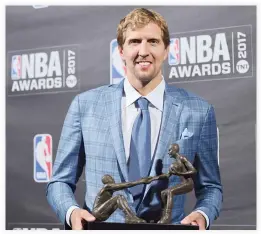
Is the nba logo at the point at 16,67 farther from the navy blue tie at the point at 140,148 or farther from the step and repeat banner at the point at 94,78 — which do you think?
the navy blue tie at the point at 140,148

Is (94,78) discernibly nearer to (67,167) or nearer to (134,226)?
(67,167)

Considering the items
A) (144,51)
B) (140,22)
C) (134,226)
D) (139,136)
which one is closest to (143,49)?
(144,51)

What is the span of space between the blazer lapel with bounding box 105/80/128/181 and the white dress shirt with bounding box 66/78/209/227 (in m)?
0.03

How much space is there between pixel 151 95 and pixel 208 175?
1.89 ft

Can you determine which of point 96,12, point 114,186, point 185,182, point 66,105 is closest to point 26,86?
point 66,105

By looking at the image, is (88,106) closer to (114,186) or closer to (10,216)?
(114,186)

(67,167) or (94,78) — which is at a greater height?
(94,78)

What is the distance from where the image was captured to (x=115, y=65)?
4.28m

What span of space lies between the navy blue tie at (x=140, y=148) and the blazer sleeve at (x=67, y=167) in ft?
1.00

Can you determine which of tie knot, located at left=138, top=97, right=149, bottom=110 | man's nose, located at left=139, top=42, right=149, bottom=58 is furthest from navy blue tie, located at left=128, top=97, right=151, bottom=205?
man's nose, located at left=139, top=42, right=149, bottom=58

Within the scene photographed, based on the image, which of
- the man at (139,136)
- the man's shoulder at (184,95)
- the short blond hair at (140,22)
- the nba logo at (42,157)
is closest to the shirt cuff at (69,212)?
the man at (139,136)

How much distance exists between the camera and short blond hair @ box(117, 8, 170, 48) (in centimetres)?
407

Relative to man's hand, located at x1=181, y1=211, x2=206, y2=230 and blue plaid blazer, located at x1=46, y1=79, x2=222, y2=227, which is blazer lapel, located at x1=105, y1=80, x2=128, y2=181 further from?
man's hand, located at x1=181, y1=211, x2=206, y2=230
